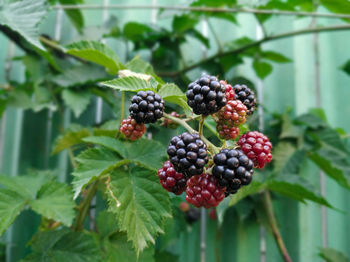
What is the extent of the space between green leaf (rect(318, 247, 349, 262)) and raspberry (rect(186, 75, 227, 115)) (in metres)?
1.01

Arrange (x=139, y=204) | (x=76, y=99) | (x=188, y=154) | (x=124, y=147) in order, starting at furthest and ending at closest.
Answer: (x=76, y=99), (x=124, y=147), (x=139, y=204), (x=188, y=154)

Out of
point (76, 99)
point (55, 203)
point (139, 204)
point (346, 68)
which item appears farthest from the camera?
point (346, 68)

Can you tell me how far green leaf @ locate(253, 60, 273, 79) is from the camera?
4.93 feet

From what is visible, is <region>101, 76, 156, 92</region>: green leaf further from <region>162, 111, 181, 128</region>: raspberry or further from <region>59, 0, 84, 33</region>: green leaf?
<region>59, 0, 84, 33</region>: green leaf

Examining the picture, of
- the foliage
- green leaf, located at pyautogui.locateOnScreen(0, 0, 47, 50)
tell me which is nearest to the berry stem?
the foliage

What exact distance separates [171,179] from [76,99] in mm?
802

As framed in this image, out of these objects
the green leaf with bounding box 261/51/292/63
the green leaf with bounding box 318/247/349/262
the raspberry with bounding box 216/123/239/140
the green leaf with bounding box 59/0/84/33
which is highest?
the green leaf with bounding box 59/0/84/33

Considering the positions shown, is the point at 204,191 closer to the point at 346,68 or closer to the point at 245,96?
the point at 245,96

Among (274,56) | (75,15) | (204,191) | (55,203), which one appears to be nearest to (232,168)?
(204,191)

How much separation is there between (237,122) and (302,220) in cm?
102

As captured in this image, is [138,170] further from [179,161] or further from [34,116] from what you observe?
[34,116]

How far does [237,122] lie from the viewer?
580 millimetres

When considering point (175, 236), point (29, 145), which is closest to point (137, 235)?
point (175, 236)

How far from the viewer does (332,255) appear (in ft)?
4.18
